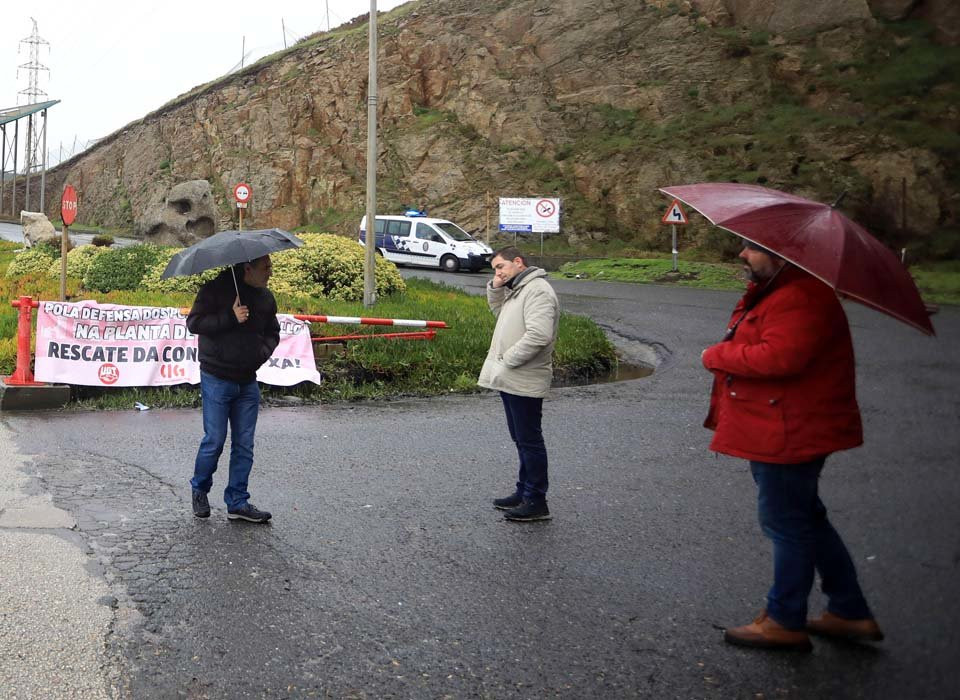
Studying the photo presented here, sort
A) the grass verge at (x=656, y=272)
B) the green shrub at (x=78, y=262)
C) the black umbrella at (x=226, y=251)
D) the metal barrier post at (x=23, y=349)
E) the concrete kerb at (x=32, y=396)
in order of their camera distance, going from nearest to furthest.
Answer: the black umbrella at (x=226, y=251)
the concrete kerb at (x=32, y=396)
the metal barrier post at (x=23, y=349)
the green shrub at (x=78, y=262)
the grass verge at (x=656, y=272)

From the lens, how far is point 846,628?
4.42 m

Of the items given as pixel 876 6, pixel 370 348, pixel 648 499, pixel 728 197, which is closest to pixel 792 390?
pixel 728 197

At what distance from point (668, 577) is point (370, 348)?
276 inches

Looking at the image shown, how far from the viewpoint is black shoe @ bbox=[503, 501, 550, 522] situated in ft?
20.6

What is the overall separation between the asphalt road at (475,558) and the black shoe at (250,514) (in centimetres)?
6

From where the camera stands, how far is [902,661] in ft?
13.9

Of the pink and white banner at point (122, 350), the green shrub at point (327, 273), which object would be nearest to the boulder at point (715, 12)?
the green shrub at point (327, 273)

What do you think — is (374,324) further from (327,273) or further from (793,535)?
(793,535)

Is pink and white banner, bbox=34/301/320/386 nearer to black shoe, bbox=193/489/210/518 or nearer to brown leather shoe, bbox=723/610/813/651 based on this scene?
black shoe, bbox=193/489/210/518

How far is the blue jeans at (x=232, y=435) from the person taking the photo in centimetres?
619

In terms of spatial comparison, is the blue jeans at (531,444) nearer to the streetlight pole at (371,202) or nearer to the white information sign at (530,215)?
the streetlight pole at (371,202)

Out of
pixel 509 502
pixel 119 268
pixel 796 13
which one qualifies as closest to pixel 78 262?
pixel 119 268

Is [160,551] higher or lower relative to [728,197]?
lower

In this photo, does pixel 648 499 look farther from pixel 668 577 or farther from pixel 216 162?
pixel 216 162
